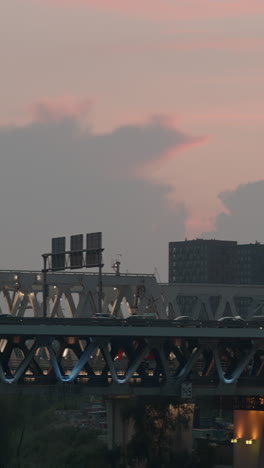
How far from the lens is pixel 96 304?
194 meters

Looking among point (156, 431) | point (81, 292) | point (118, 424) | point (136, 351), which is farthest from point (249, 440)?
point (81, 292)

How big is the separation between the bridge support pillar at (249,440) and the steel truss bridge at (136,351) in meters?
8.95

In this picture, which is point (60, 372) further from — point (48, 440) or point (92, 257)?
point (92, 257)

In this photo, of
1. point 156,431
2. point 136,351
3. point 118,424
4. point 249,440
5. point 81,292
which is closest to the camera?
point 136,351

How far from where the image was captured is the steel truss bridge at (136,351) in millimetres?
108188

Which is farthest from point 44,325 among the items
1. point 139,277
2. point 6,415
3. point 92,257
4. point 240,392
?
point 139,277

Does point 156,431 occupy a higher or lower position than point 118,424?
lower

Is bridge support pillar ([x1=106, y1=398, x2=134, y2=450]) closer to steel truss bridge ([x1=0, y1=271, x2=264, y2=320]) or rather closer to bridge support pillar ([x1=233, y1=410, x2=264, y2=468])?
bridge support pillar ([x1=233, y1=410, x2=264, y2=468])

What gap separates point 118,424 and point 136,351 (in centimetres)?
1183

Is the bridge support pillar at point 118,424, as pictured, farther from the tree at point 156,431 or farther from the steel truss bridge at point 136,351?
the steel truss bridge at point 136,351

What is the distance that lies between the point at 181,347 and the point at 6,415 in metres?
16.9

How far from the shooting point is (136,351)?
114 metres

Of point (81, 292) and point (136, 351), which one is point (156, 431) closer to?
point (136, 351)

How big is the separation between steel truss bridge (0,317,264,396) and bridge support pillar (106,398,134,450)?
13.5ft
